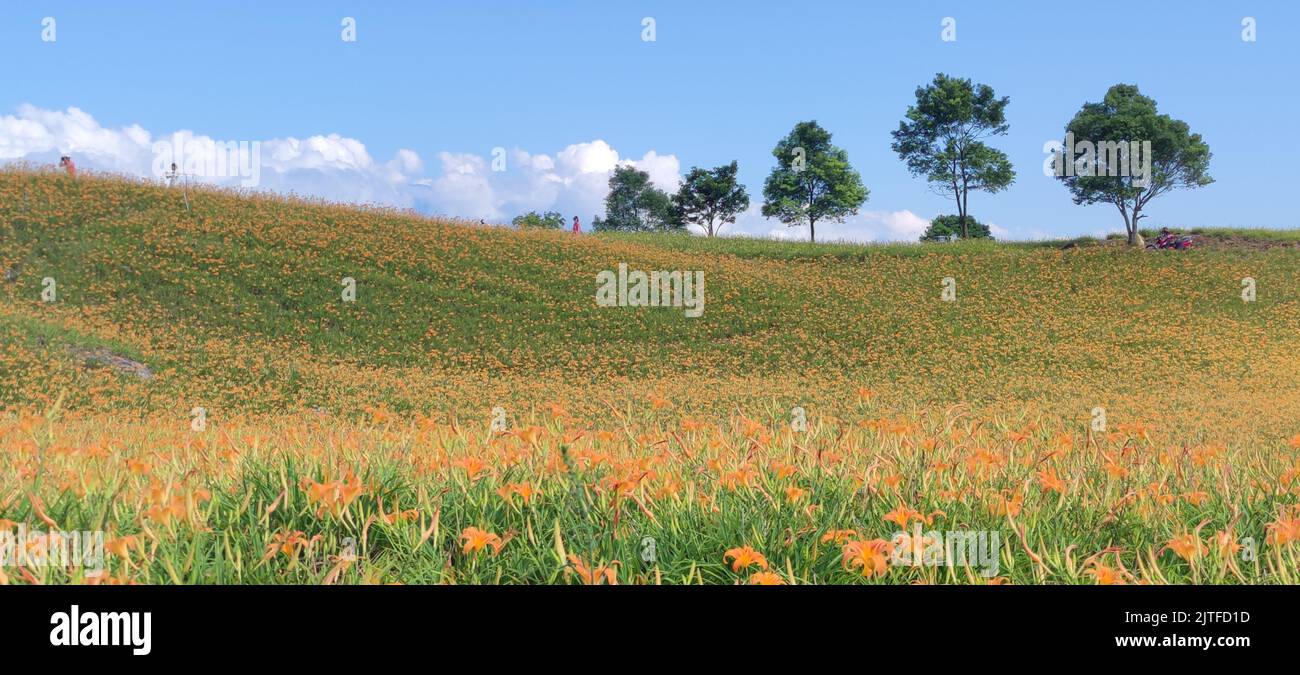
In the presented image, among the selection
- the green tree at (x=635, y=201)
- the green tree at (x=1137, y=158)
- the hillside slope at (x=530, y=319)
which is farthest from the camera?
the green tree at (x=635, y=201)

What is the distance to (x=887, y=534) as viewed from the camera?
334cm

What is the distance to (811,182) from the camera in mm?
51031

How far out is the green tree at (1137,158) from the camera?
37.5 m

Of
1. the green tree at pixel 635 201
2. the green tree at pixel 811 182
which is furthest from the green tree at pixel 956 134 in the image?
the green tree at pixel 635 201

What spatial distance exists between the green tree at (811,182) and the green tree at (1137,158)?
1403 cm

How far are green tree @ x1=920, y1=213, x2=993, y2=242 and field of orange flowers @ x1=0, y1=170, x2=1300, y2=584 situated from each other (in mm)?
17145

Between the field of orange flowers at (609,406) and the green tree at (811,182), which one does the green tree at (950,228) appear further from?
the field of orange flowers at (609,406)

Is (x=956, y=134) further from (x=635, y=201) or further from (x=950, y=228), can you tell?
(x=635, y=201)

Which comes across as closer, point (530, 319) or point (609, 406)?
point (609, 406)

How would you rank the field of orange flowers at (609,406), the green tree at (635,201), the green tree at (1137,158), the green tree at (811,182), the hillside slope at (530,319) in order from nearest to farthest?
the field of orange flowers at (609,406) → the hillside slope at (530,319) → the green tree at (1137,158) → the green tree at (811,182) → the green tree at (635,201)

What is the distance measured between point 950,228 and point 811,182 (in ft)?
33.2

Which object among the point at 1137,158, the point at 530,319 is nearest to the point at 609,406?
the point at 530,319

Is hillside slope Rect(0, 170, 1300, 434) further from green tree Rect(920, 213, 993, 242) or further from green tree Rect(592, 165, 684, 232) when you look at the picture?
green tree Rect(592, 165, 684, 232)
